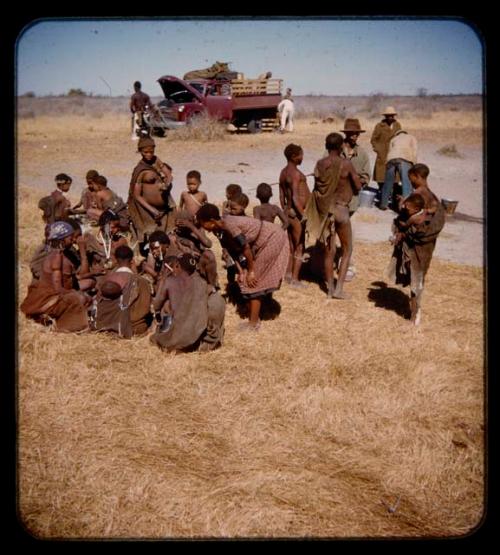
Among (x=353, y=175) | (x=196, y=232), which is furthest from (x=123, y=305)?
(x=353, y=175)

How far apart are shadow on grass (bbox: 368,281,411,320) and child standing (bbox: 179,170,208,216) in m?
2.45

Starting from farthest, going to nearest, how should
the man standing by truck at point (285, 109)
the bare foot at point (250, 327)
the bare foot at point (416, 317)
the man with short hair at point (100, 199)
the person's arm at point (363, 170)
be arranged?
the man standing by truck at point (285, 109) < the man with short hair at point (100, 199) < the person's arm at point (363, 170) < the bare foot at point (416, 317) < the bare foot at point (250, 327)

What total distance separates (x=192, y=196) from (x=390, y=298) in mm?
2798

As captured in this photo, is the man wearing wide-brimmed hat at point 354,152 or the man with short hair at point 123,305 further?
the man wearing wide-brimmed hat at point 354,152

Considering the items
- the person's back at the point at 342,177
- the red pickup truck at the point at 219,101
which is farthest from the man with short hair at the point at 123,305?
the red pickup truck at the point at 219,101

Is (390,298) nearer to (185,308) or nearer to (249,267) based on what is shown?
(249,267)

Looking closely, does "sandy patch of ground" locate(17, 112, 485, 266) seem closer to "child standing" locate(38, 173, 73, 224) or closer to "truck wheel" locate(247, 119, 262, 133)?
"truck wheel" locate(247, 119, 262, 133)

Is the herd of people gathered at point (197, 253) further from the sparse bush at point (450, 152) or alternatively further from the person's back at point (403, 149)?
the sparse bush at point (450, 152)

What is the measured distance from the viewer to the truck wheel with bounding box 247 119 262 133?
22141 mm

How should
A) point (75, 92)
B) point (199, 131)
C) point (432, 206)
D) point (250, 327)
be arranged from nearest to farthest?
point (432, 206), point (250, 327), point (199, 131), point (75, 92)

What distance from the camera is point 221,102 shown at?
2053 cm

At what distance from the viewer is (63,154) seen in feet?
58.4

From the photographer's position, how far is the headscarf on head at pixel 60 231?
554cm

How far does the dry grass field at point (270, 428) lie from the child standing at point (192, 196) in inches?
51.7
